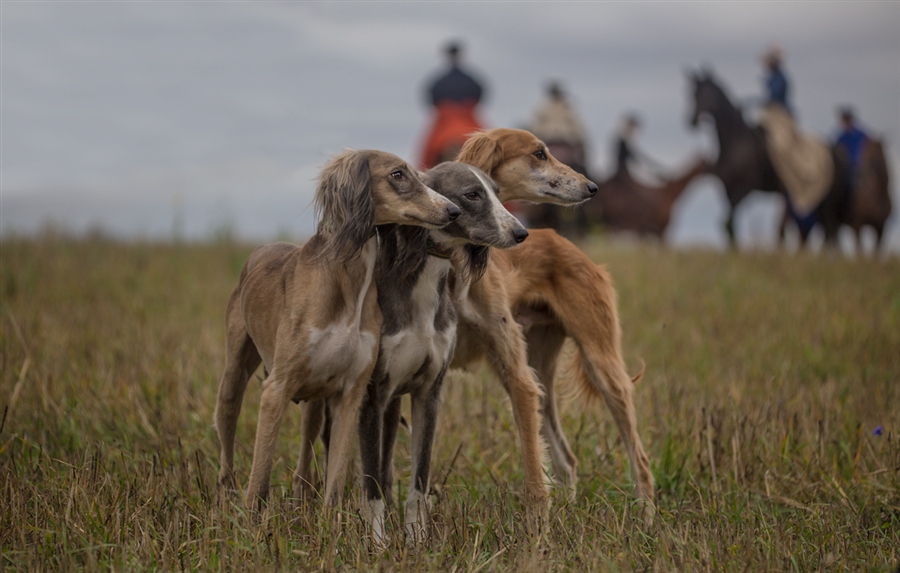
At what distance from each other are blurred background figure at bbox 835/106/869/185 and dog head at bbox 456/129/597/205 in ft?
48.6

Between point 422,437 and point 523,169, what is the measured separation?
1488 millimetres

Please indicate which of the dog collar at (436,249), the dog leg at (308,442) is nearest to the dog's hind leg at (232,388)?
the dog leg at (308,442)

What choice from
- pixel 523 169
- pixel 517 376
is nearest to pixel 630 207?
pixel 523 169

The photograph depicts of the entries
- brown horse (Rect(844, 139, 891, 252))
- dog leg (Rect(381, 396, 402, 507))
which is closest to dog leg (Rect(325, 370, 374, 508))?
dog leg (Rect(381, 396, 402, 507))

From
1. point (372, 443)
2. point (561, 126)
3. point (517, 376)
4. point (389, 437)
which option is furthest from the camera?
point (561, 126)

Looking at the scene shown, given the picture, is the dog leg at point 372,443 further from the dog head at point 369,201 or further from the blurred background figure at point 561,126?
the blurred background figure at point 561,126

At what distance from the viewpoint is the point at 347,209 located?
3969 millimetres

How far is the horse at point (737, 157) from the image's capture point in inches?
649

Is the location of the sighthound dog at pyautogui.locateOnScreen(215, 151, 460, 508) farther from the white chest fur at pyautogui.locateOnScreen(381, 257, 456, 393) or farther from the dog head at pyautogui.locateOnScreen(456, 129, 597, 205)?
the dog head at pyautogui.locateOnScreen(456, 129, 597, 205)

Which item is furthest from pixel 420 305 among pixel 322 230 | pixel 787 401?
pixel 787 401

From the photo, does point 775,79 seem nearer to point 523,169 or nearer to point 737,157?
point 737,157

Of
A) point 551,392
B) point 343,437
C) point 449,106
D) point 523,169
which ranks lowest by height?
point 551,392

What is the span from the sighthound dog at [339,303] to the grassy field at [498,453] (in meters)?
0.35

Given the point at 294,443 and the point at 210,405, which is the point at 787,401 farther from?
the point at 210,405
